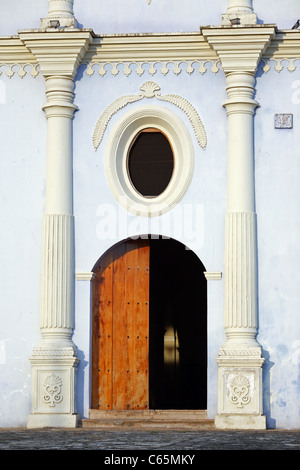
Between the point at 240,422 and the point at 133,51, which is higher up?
the point at 133,51

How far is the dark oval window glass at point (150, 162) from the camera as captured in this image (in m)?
18.6

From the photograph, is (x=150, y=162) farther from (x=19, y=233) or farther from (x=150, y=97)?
(x=19, y=233)

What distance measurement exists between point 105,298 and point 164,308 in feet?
18.4

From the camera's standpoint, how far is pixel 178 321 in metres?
24.0

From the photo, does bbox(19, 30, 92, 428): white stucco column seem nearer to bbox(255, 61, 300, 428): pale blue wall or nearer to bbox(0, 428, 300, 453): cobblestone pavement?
bbox(0, 428, 300, 453): cobblestone pavement

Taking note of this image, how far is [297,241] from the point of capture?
59.3 feet

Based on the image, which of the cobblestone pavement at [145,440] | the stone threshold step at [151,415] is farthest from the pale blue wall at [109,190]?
the cobblestone pavement at [145,440]

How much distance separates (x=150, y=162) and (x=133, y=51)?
5.70 feet

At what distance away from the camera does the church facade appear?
17906mm

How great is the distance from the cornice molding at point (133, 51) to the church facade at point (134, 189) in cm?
2

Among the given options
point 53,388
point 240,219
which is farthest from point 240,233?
point 53,388

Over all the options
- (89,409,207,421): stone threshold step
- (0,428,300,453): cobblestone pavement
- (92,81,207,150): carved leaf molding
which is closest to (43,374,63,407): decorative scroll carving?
(89,409,207,421): stone threshold step
